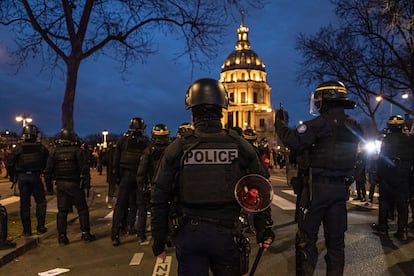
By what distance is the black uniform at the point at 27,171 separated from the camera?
764cm

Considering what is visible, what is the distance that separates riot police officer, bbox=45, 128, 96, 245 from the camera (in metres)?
7.30

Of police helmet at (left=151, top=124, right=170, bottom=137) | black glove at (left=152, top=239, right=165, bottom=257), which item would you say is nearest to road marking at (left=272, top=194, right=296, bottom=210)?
police helmet at (left=151, top=124, right=170, bottom=137)

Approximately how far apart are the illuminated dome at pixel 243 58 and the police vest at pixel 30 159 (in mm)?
129159

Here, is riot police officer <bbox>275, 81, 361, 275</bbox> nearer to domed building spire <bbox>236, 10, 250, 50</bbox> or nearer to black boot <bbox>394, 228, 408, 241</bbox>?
black boot <bbox>394, 228, 408, 241</bbox>

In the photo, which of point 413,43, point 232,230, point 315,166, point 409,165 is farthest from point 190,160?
point 413,43

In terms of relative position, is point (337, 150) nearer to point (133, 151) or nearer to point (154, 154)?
point (154, 154)

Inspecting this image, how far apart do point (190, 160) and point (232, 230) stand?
60cm

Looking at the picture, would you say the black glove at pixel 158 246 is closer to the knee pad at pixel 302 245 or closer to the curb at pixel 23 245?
the knee pad at pixel 302 245

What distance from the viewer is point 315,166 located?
4.55 meters

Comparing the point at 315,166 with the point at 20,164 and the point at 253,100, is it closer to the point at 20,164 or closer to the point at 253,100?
the point at 20,164

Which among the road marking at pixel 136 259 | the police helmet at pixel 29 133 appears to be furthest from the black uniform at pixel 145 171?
the police helmet at pixel 29 133

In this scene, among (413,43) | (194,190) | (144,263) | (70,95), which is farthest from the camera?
(413,43)

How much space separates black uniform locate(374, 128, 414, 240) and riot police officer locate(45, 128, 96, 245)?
526cm

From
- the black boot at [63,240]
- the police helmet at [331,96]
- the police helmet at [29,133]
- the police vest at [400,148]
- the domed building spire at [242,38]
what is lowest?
the black boot at [63,240]
